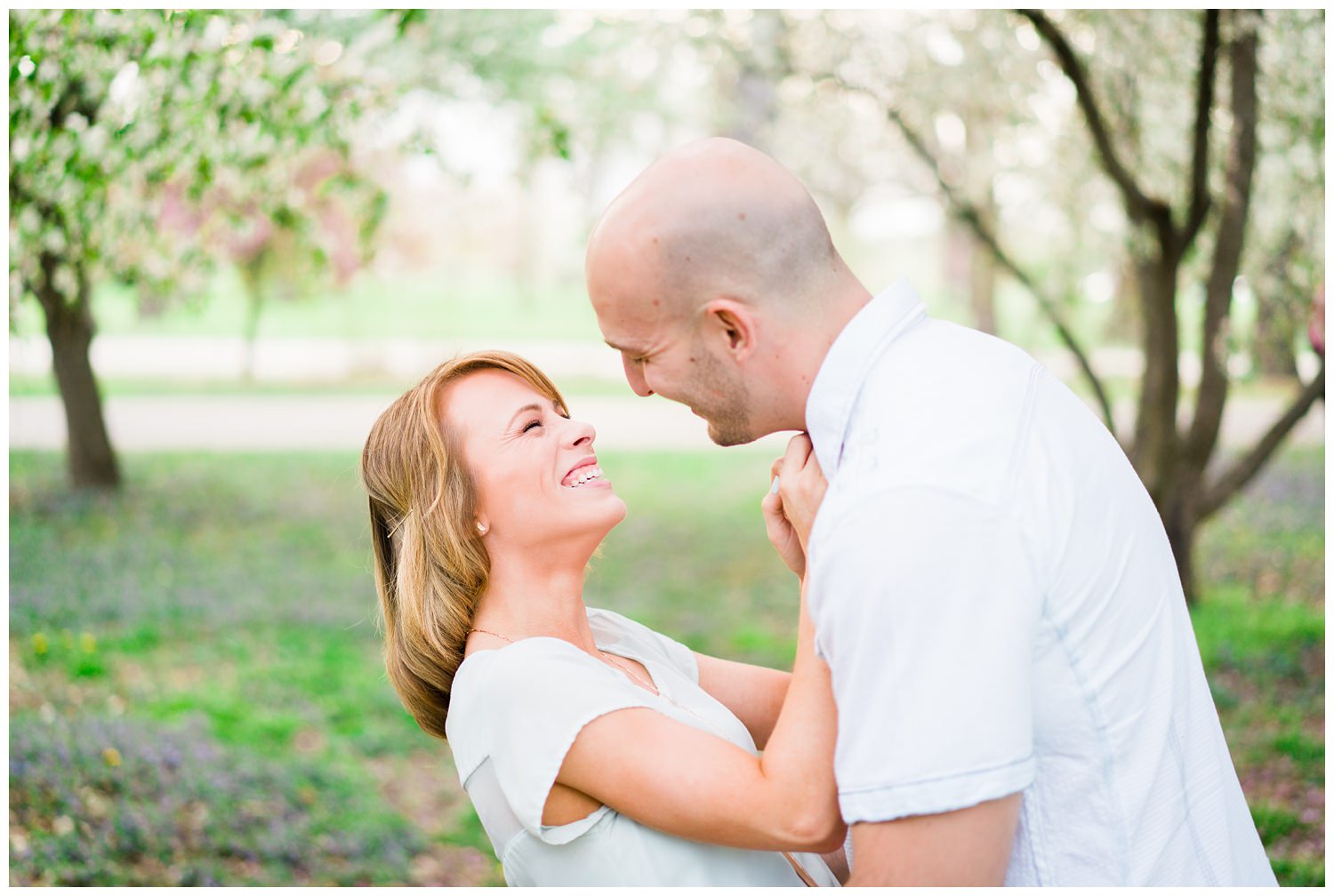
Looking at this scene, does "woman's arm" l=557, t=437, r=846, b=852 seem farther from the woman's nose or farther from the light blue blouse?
the woman's nose

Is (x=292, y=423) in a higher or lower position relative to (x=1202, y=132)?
lower

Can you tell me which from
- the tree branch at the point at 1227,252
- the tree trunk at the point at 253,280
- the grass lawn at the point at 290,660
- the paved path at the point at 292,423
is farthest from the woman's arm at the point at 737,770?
the tree trunk at the point at 253,280

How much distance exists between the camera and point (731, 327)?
176 centimetres

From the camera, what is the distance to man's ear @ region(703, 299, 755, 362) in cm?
174

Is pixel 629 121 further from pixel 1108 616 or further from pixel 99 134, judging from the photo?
pixel 1108 616

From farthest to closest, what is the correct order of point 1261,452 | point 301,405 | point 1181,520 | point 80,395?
point 301,405 → point 80,395 → point 1181,520 → point 1261,452

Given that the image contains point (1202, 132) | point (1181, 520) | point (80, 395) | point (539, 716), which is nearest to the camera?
point (539, 716)

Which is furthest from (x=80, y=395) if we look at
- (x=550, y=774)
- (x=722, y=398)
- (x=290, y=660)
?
(x=722, y=398)

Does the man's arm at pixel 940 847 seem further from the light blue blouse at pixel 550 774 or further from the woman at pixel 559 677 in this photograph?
the light blue blouse at pixel 550 774

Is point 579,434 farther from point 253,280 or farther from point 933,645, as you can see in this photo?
point 253,280

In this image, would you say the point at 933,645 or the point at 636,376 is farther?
the point at 636,376

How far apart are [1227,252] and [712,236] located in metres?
5.77

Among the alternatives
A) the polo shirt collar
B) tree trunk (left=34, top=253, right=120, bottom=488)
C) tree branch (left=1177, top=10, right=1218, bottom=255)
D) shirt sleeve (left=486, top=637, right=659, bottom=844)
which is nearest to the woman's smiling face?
shirt sleeve (left=486, top=637, right=659, bottom=844)

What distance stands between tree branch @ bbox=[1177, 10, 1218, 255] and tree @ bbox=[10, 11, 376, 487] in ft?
12.8
